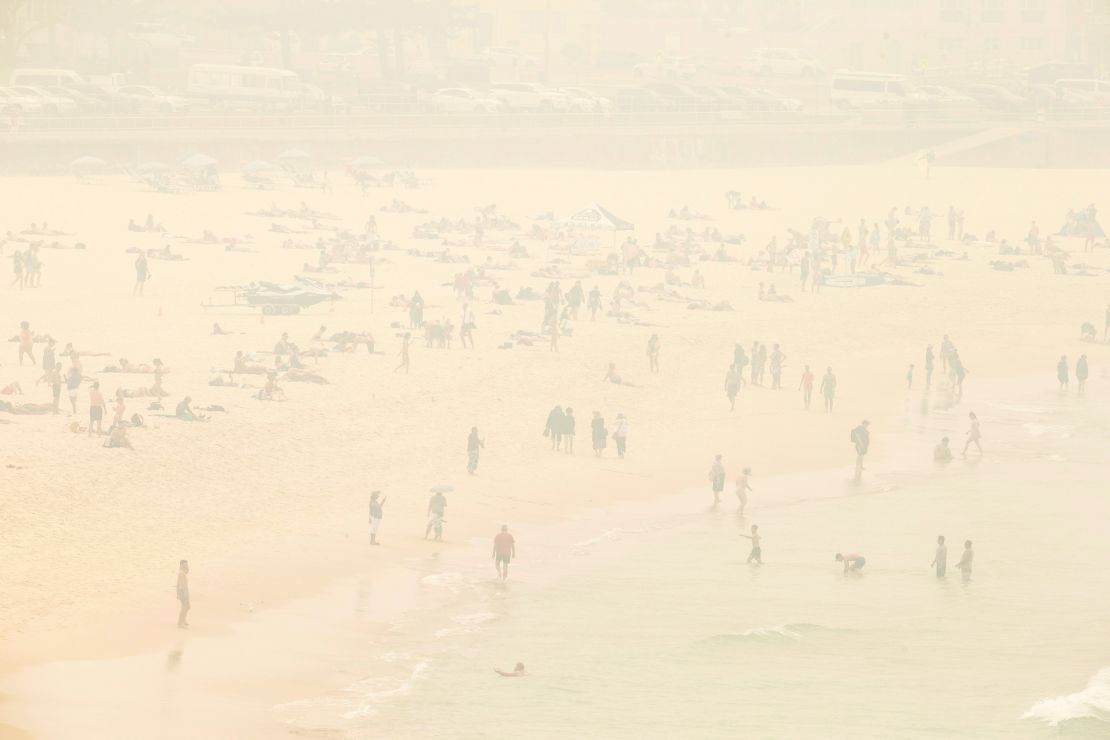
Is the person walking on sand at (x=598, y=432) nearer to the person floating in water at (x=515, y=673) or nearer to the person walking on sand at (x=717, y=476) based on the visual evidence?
the person walking on sand at (x=717, y=476)

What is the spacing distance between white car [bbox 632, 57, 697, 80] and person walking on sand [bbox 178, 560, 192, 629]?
81512 mm

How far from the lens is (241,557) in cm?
2836

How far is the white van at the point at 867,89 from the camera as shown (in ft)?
302

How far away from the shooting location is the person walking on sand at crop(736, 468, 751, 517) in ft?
111

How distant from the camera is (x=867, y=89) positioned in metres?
93.1

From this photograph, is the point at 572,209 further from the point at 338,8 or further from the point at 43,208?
the point at 338,8

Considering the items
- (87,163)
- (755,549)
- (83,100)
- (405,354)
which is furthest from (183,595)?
(83,100)

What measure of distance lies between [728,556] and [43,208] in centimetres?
3553

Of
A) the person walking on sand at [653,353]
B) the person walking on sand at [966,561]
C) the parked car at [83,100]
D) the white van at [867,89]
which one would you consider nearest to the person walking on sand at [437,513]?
the person walking on sand at [966,561]

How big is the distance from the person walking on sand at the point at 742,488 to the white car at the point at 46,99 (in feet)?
145

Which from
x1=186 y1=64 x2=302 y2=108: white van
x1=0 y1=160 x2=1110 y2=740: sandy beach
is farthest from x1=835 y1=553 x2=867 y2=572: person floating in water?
x1=186 y1=64 x2=302 y2=108: white van

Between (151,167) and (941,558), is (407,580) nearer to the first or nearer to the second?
(941,558)

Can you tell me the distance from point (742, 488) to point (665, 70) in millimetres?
72746

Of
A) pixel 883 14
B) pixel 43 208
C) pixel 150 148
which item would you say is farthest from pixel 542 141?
pixel 883 14
